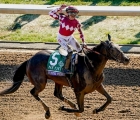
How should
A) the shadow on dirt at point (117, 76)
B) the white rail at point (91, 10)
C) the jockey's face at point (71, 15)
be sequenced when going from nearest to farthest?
the jockey's face at point (71, 15)
the shadow on dirt at point (117, 76)
the white rail at point (91, 10)

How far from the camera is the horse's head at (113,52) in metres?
8.20

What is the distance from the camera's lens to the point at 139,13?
12.7 metres

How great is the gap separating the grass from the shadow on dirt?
2.21 meters

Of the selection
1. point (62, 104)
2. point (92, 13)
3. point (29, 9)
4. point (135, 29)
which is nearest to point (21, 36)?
point (29, 9)

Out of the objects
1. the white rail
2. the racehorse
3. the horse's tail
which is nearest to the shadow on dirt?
the horse's tail

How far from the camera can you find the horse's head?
8203mm

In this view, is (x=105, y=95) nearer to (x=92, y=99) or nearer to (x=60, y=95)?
(x=60, y=95)

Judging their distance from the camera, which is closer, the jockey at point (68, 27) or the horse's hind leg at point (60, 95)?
the jockey at point (68, 27)

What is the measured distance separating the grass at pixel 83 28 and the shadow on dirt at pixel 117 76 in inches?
87.2

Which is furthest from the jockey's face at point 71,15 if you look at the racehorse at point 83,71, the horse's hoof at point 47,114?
the horse's hoof at point 47,114

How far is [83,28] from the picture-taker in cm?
1438

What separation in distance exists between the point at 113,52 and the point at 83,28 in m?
6.18

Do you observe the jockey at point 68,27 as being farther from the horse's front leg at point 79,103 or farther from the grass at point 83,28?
the grass at point 83,28

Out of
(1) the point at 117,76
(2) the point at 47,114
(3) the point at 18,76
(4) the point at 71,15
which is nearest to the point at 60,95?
(2) the point at 47,114
